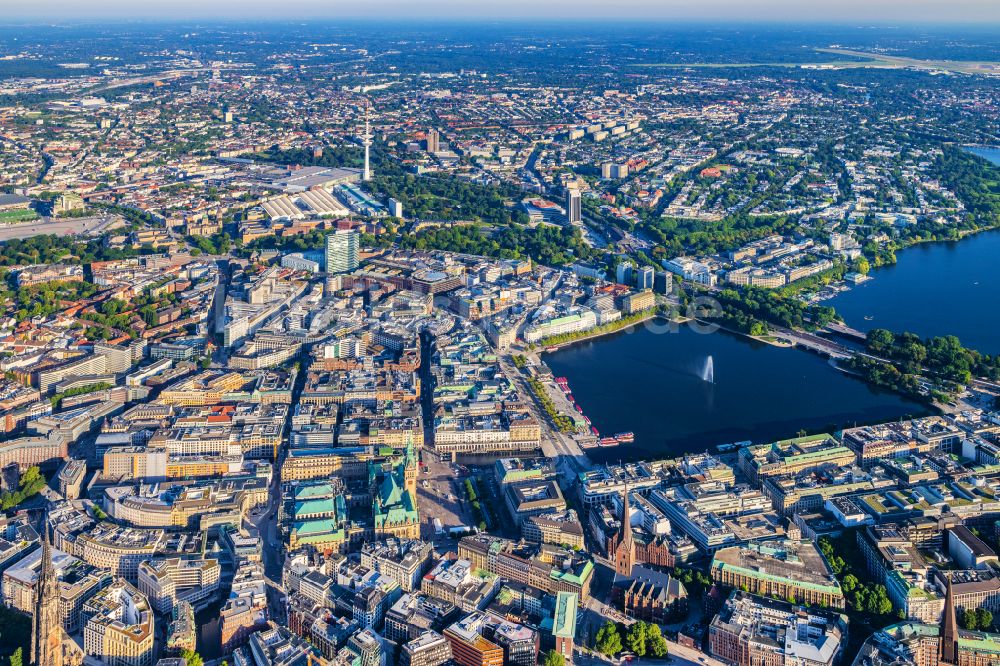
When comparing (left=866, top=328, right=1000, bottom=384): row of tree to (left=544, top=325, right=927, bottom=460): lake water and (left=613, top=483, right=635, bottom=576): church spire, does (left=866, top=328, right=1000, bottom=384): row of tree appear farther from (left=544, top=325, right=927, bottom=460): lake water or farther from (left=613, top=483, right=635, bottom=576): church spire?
(left=613, top=483, right=635, bottom=576): church spire

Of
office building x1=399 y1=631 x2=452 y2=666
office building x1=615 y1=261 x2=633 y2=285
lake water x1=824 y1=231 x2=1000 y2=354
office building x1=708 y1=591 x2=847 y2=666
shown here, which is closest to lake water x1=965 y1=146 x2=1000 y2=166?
lake water x1=824 y1=231 x2=1000 y2=354

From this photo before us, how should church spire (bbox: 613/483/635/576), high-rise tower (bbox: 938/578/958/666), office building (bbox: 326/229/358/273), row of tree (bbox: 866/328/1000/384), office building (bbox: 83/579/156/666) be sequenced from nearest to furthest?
1. high-rise tower (bbox: 938/578/958/666)
2. office building (bbox: 83/579/156/666)
3. church spire (bbox: 613/483/635/576)
4. row of tree (bbox: 866/328/1000/384)
5. office building (bbox: 326/229/358/273)

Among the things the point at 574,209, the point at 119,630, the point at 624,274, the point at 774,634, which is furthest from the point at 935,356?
the point at 119,630

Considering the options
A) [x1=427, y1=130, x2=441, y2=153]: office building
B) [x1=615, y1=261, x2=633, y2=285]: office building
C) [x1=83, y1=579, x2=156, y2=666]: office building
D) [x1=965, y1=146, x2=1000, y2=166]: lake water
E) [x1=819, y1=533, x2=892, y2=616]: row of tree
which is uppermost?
[x1=965, y1=146, x2=1000, y2=166]: lake water

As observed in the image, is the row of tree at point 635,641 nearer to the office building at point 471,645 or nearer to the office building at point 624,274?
the office building at point 471,645

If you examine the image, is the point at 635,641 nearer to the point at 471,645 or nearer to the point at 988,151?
the point at 471,645

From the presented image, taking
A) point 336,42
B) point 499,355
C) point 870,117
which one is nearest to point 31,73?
point 336,42
